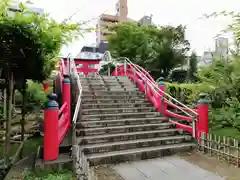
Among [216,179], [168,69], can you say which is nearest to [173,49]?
[168,69]

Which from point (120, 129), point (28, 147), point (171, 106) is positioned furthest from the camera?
point (171, 106)

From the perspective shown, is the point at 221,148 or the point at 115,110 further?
the point at 115,110

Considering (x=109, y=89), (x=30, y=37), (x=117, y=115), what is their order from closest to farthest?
(x=30, y=37) → (x=117, y=115) → (x=109, y=89)

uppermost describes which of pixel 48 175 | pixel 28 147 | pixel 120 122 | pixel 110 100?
pixel 110 100

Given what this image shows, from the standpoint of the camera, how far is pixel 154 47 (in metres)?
16.0

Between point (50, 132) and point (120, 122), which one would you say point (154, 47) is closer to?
point (120, 122)

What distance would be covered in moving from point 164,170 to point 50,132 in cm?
249

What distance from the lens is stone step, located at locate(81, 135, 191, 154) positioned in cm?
460

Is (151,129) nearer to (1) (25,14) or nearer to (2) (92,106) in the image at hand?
(2) (92,106)

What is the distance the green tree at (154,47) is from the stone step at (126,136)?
10.4m

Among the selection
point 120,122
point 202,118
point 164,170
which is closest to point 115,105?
point 120,122

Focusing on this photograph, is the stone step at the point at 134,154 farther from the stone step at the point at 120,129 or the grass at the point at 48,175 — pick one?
the stone step at the point at 120,129

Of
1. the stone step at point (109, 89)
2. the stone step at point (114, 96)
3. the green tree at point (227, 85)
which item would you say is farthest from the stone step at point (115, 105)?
the green tree at point (227, 85)

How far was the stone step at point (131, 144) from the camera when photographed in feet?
15.1
